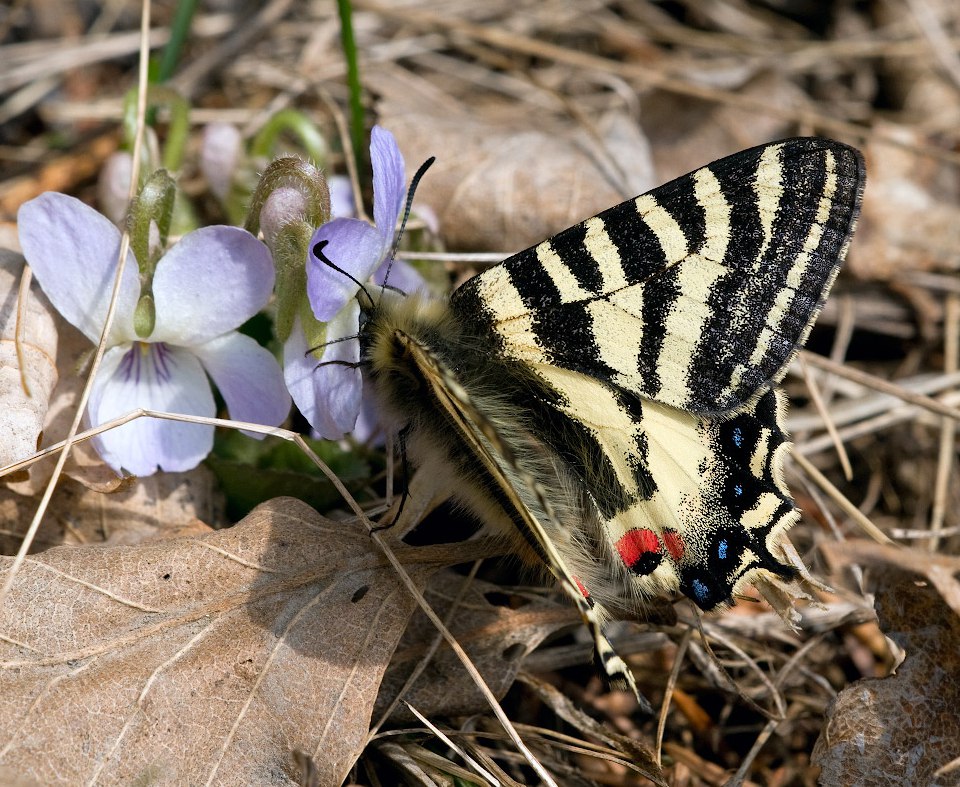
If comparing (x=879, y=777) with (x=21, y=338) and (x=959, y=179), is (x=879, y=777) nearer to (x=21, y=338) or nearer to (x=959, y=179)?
(x=21, y=338)

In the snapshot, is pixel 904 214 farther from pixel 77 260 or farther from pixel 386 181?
pixel 77 260

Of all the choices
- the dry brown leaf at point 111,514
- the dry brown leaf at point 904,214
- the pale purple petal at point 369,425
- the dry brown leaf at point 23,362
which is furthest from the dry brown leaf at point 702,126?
the dry brown leaf at point 23,362

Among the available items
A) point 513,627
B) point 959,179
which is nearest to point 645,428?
point 513,627

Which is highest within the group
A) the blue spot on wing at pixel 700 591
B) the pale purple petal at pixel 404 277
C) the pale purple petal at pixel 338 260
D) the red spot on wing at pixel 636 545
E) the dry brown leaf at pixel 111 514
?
the pale purple petal at pixel 338 260

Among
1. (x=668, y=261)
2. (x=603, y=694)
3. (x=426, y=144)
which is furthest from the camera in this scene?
(x=426, y=144)

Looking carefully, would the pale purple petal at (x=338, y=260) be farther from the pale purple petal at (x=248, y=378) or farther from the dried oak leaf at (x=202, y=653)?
the dried oak leaf at (x=202, y=653)

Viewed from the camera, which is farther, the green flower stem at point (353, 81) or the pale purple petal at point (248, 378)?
the green flower stem at point (353, 81)

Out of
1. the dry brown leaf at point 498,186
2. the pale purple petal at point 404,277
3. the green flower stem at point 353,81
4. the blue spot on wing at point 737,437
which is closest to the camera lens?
the blue spot on wing at point 737,437

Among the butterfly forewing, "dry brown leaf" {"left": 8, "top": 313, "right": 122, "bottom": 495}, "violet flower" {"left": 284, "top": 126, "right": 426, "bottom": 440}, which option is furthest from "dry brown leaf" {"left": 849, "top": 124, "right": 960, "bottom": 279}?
"dry brown leaf" {"left": 8, "top": 313, "right": 122, "bottom": 495}
